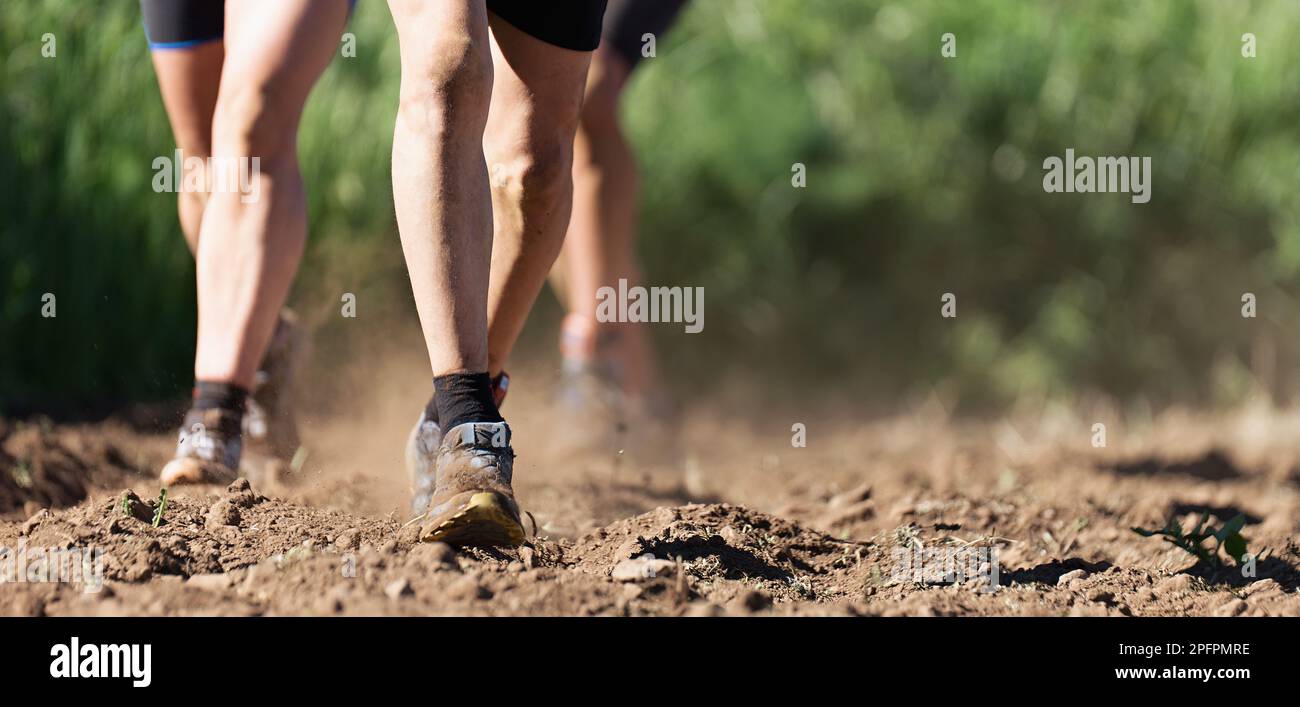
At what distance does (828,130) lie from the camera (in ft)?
18.6

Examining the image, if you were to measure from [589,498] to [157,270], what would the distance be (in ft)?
6.70

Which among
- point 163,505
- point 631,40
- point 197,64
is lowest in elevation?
point 163,505

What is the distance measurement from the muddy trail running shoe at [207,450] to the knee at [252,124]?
534 mm

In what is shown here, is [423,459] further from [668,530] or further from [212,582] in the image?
[212,582]

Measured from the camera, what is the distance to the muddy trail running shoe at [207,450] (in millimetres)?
2766

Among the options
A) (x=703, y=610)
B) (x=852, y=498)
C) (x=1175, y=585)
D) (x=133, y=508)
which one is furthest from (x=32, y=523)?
(x=1175, y=585)

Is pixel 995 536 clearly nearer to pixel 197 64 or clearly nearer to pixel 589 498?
pixel 589 498

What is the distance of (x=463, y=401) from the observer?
2.34 metres

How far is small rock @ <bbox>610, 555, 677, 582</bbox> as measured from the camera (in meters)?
2.16

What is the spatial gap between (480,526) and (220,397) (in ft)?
2.94

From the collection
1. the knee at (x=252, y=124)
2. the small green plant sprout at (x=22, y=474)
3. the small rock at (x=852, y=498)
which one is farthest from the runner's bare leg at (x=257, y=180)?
the small rock at (x=852, y=498)

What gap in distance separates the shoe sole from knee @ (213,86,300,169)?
42.3 inches

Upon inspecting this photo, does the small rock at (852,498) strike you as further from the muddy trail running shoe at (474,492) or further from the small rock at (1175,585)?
the muddy trail running shoe at (474,492)
